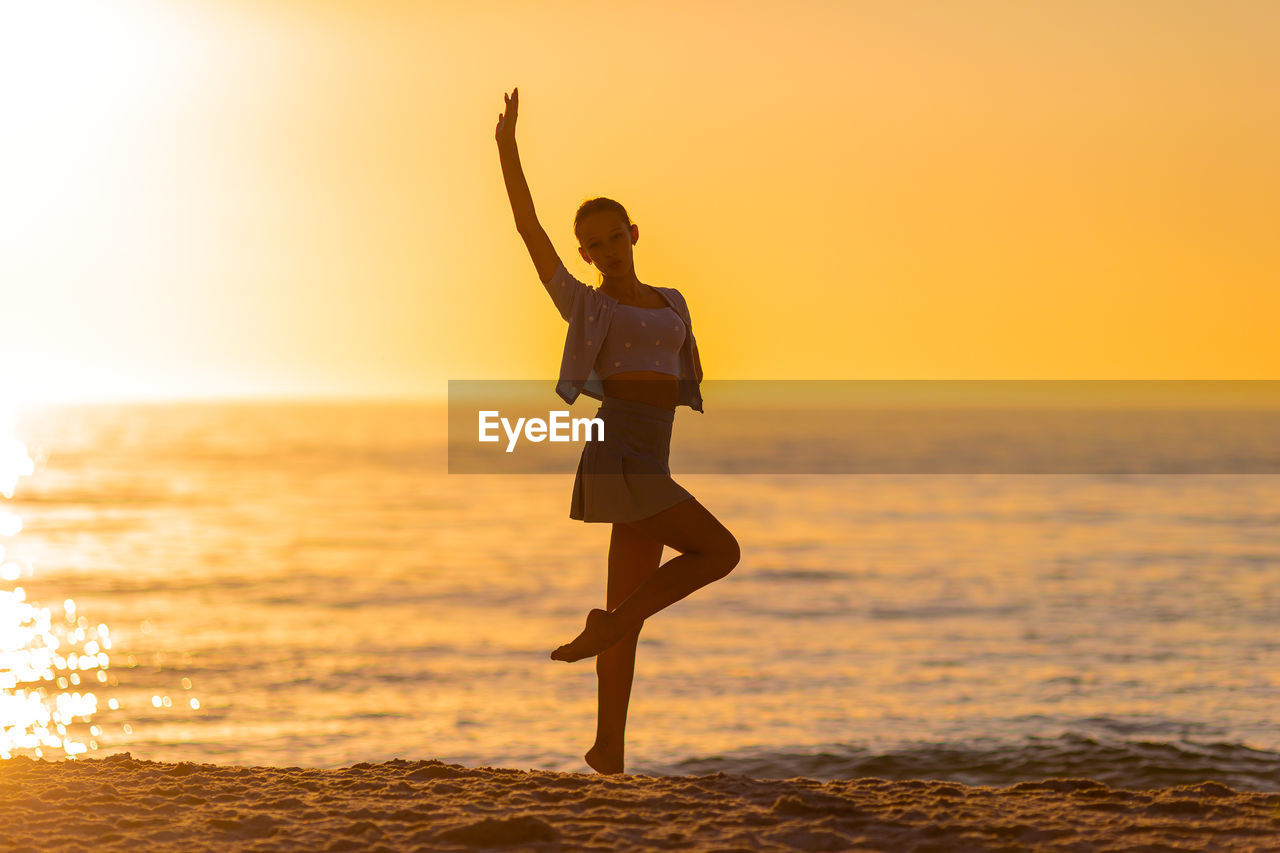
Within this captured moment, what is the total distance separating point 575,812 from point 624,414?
1602 mm

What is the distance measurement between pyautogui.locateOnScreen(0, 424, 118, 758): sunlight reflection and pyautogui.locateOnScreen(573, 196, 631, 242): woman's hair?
7.21 metres

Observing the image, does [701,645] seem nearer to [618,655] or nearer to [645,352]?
[618,655]

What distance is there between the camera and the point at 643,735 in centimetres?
1309

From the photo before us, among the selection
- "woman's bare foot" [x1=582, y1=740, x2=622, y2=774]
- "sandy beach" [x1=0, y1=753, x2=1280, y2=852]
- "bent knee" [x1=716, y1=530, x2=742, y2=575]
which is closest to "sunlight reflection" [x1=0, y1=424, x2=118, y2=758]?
"sandy beach" [x1=0, y1=753, x2=1280, y2=852]

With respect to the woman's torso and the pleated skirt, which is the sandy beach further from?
the woman's torso

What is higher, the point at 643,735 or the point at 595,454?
the point at 595,454

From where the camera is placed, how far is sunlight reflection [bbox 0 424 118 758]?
45.6 ft

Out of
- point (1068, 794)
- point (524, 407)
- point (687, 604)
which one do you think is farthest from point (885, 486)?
point (524, 407)

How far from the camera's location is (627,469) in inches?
215

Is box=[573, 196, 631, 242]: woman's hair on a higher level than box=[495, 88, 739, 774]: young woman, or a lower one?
higher

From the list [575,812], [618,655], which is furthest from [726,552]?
[575,812]

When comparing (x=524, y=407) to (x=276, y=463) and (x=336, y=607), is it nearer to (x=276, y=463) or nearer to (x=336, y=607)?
(x=276, y=463)

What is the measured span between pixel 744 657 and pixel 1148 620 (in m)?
7.30

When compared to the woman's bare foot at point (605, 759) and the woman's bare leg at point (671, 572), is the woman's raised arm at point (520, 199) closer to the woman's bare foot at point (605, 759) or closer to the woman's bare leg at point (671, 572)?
the woman's bare leg at point (671, 572)
